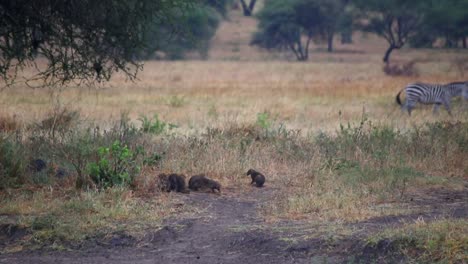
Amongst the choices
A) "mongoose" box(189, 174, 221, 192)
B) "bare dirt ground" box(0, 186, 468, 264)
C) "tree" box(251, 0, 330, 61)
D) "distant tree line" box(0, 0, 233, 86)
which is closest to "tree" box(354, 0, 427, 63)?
"tree" box(251, 0, 330, 61)

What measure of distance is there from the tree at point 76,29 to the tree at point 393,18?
86.3ft

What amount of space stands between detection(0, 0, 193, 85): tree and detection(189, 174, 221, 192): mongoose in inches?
75.4

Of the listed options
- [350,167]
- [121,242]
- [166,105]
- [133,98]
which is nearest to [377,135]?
[350,167]

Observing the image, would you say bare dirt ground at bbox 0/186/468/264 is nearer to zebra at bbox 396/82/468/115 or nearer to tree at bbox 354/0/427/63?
zebra at bbox 396/82/468/115

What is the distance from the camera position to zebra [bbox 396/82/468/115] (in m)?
20.7

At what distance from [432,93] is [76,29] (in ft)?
42.6

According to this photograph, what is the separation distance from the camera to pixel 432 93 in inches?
819

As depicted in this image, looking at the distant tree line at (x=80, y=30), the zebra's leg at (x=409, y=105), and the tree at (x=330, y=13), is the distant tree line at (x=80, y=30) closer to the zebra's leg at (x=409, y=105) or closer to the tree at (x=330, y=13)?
the zebra's leg at (x=409, y=105)

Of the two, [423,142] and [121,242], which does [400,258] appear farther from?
[423,142]

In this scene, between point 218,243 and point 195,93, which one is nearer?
point 218,243

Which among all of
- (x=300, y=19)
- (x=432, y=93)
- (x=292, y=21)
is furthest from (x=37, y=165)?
(x=300, y=19)

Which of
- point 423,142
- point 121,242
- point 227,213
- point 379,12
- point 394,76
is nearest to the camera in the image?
point 121,242

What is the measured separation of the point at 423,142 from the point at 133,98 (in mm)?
12593

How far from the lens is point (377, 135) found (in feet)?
38.2
